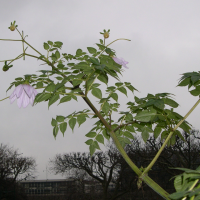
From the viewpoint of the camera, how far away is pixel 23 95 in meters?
1.72

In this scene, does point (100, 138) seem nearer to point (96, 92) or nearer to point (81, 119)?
point (81, 119)

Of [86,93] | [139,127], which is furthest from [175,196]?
[139,127]

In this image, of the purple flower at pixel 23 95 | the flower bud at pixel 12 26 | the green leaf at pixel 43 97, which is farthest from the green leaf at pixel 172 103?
the flower bud at pixel 12 26

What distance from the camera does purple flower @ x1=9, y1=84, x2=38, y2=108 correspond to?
1691 millimetres

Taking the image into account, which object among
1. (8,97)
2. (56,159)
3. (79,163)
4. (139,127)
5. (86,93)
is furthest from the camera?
(56,159)

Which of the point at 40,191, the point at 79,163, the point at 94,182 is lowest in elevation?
the point at 40,191

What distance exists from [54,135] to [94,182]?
1124 inches

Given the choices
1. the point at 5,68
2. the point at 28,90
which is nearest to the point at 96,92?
the point at 28,90

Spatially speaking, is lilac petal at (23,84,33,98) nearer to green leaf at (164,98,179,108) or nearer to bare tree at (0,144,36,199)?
green leaf at (164,98,179,108)

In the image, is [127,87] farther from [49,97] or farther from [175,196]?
[175,196]

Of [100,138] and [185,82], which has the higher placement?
[185,82]

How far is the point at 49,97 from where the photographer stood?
1.57 meters

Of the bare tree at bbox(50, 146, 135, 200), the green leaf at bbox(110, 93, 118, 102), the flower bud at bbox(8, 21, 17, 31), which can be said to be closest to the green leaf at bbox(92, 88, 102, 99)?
the green leaf at bbox(110, 93, 118, 102)

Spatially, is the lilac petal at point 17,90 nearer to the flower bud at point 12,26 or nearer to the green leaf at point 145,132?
the flower bud at point 12,26
